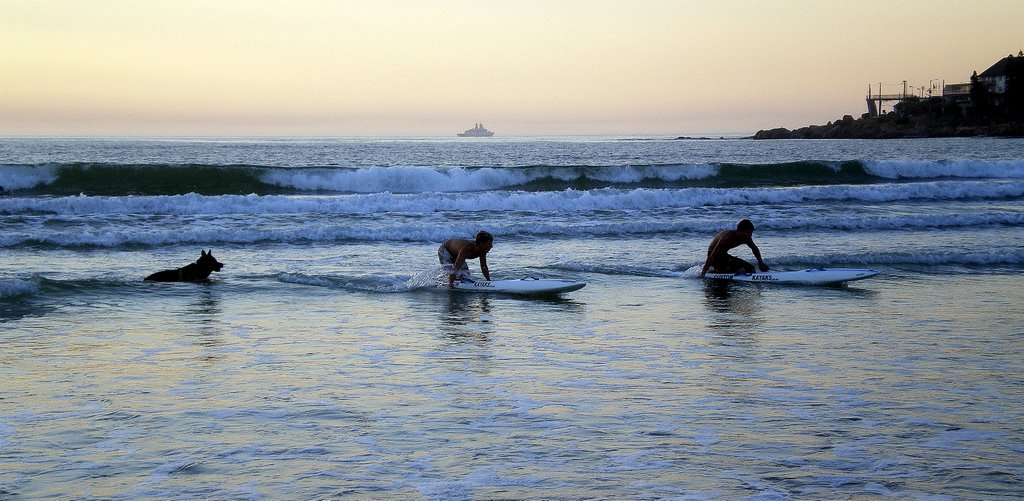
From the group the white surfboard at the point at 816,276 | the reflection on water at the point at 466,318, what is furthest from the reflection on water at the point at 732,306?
the reflection on water at the point at 466,318

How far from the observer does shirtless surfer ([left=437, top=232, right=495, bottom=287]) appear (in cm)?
1193

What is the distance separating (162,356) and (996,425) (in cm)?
644

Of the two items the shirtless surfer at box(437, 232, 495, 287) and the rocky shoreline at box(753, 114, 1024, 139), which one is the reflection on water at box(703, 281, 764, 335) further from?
the rocky shoreline at box(753, 114, 1024, 139)

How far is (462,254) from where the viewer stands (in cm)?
1223

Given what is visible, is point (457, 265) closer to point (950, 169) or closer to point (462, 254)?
point (462, 254)

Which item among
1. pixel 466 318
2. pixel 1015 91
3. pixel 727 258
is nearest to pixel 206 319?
pixel 466 318

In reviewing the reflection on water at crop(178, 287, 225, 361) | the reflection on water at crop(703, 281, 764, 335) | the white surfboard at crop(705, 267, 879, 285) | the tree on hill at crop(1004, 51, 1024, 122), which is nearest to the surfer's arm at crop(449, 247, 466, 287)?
the reflection on water at crop(178, 287, 225, 361)

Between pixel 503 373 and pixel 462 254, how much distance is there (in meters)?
5.02

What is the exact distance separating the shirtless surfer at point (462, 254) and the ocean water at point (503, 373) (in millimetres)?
350

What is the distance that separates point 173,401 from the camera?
642cm

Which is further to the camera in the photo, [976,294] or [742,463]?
[976,294]

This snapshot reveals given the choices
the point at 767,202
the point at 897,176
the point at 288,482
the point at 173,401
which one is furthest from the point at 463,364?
the point at 897,176

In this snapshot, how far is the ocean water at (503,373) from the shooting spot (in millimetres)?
4969

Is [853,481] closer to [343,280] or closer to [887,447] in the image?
[887,447]
